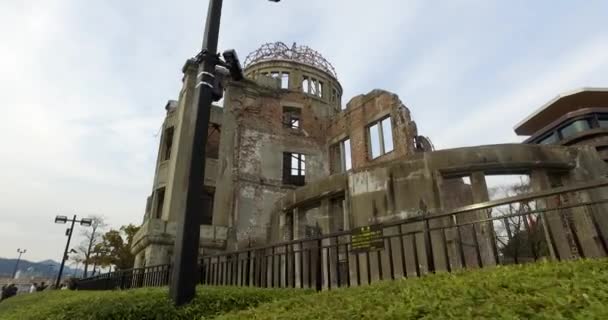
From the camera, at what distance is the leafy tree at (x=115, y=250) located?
33781mm

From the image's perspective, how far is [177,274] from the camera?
14.8 feet

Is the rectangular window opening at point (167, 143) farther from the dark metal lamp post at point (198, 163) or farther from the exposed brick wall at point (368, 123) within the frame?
the dark metal lamp post at point (198, 163)

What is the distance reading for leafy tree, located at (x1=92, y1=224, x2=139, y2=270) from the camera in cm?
3378

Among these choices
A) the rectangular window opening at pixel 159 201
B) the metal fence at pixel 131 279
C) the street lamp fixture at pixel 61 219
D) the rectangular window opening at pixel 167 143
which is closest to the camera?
the metal fence at pixel 131 279

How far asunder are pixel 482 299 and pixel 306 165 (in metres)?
19.7

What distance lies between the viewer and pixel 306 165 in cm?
2267

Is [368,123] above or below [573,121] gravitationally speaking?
below

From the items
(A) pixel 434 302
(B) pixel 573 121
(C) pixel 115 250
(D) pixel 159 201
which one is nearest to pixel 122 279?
(D) pixel 159 201

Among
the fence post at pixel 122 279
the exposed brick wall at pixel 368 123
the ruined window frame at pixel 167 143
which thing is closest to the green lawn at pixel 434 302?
the fence post at pixel 122 279

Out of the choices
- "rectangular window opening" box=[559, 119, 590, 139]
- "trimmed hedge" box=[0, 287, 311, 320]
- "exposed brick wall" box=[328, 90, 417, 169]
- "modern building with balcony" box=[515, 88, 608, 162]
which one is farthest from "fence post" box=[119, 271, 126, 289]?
"rectangular window opening" box=[559, 119, 590, 139]

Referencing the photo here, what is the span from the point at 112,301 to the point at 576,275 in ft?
18.6

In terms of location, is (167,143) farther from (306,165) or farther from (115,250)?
(115,250)

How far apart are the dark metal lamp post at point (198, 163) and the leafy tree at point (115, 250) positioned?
33.0 m

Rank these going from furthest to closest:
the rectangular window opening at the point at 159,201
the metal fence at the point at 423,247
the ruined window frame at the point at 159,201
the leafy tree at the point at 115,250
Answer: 1. the leafy tree at the point at 115,250
2. the rectangular window opening at the point at 159,201
3. the ruined window frame at the point at 159,201
4. the metal fence at the point at 423,247
